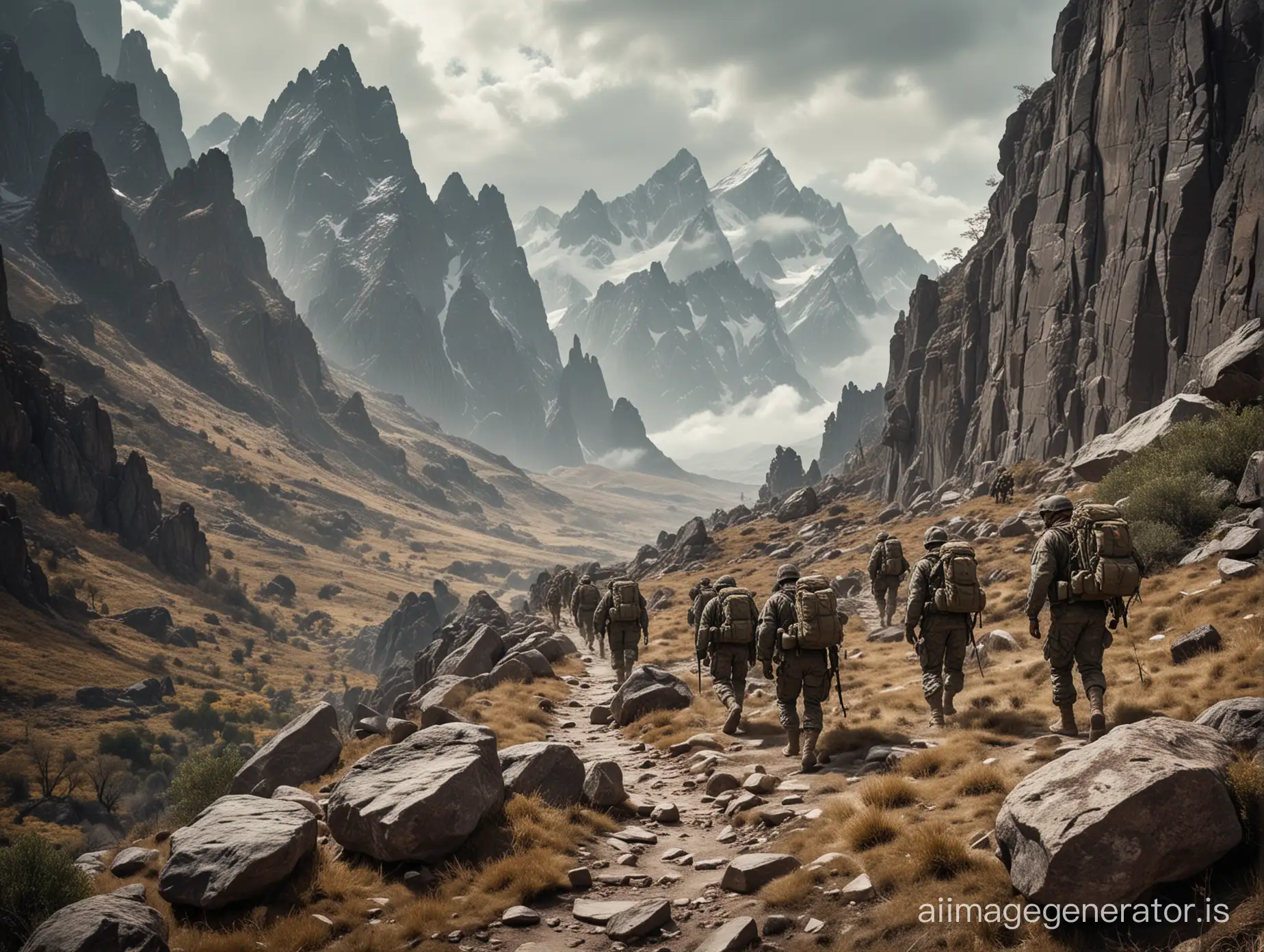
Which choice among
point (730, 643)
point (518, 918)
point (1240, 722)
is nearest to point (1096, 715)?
point (1240, 722)

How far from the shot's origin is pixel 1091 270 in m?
55.9

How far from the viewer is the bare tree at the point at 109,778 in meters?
58.3

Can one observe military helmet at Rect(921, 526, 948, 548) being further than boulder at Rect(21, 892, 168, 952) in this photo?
Yes

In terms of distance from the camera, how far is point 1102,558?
474 inches

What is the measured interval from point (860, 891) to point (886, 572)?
1987cm

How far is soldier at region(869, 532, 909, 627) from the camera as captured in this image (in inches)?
1081

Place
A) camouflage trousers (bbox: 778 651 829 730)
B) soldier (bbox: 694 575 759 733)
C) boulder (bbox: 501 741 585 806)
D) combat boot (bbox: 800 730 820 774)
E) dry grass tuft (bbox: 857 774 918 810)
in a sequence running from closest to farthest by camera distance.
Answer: dry grass tuft (bbox: 857 774 918 810) < boulder (bbox: 501 741 585 806) < combat boot (bbox: 800 730 820 774) < camouflage trousers (bbox: 778 651 829 730) < soldier (bbox: 694 575 759 733)

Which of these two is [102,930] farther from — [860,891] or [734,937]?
[860,891]

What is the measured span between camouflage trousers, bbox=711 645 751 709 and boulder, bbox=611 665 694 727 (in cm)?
197

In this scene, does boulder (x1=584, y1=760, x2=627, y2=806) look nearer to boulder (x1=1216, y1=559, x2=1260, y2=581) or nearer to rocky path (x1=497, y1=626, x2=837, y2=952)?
rocky path (x1=497, y1=626, x2=837, y2=952)

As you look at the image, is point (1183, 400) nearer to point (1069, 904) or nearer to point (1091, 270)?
point (1091, 270)

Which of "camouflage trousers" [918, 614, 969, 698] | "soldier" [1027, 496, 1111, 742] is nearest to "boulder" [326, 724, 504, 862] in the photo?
"camouflage trousers" [918, 614, 969, 698]

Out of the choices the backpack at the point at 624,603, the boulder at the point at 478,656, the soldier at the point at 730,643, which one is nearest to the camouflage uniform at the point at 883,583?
the backpack at the point at 624,603

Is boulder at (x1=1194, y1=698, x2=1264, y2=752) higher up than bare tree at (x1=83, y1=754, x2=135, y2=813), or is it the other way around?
boulder at (x1=1194, y1=698, x2=1264, y2=752)
